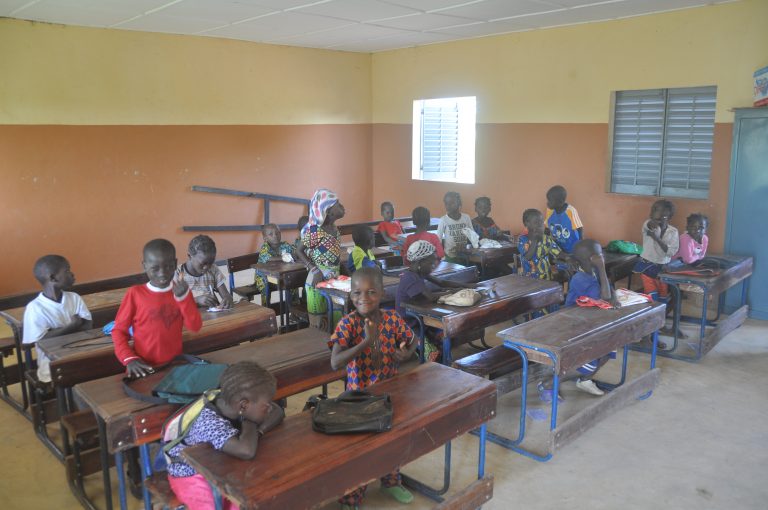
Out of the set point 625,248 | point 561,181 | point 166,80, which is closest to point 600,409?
point 625,248

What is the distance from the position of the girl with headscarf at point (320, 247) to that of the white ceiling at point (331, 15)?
93.4 inches

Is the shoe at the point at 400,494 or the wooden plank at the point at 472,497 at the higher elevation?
the wooden plank at the point at 472,497

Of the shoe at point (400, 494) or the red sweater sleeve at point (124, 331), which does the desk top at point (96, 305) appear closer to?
the red sweater sleeve at point (124, 331)

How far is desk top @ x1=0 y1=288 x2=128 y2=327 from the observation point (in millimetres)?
4286

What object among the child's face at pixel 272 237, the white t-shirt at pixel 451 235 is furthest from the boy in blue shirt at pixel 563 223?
the child's face at pixel 272 237

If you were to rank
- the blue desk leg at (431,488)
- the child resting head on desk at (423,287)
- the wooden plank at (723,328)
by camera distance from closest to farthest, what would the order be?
the blue desk leg at (431,488) → the child resting head on desk at (423,287) → the wooden plank at (723,328)

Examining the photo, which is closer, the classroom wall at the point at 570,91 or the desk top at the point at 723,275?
the desk top at the point at 723,275

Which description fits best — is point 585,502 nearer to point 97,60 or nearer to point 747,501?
point 747,501

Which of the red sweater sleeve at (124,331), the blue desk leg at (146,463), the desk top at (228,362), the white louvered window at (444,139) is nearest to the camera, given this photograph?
the desk top at (228,362)

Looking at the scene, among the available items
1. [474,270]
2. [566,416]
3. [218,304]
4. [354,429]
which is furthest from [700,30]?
[354,429]

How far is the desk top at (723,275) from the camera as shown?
5477 mm

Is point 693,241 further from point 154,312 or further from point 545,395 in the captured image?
point 154,312

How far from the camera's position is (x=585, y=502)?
3.38 meters

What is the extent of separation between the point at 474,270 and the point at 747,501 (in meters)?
2.83
